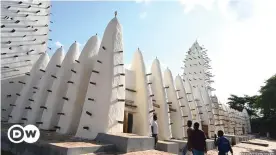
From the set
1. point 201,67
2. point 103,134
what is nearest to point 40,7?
point 103,134

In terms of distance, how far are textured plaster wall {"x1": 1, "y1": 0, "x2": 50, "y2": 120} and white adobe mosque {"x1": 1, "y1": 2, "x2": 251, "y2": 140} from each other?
0.49 feet

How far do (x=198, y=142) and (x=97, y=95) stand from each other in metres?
5.50

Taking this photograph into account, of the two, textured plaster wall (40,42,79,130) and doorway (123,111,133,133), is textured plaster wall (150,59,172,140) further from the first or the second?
textured plaster wall (40,42,79,130)

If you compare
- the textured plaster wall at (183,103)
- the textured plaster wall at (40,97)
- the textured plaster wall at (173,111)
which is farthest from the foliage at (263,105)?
the textured plaster wall at (40,97)

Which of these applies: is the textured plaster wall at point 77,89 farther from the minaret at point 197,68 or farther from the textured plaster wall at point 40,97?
the minaret at point 197,68

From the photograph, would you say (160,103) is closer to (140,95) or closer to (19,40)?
(140,95)

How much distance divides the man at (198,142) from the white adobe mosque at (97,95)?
436cm

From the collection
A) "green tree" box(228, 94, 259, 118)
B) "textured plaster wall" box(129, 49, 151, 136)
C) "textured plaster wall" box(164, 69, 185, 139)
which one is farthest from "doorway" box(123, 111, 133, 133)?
"green tree" box(228, 94, 259, 118)

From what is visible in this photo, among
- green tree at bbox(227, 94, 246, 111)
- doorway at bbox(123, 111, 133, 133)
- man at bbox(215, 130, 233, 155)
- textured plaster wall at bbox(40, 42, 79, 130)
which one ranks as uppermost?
green tree at bbox(227, 94, 246, 111)

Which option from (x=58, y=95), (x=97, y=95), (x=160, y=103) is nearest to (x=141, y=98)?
(x=160, y=103)

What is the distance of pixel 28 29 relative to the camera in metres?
18.8

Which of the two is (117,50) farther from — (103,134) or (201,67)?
(201,67)

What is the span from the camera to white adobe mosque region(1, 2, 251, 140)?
10.4 m

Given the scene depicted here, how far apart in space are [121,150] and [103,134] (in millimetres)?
1372
